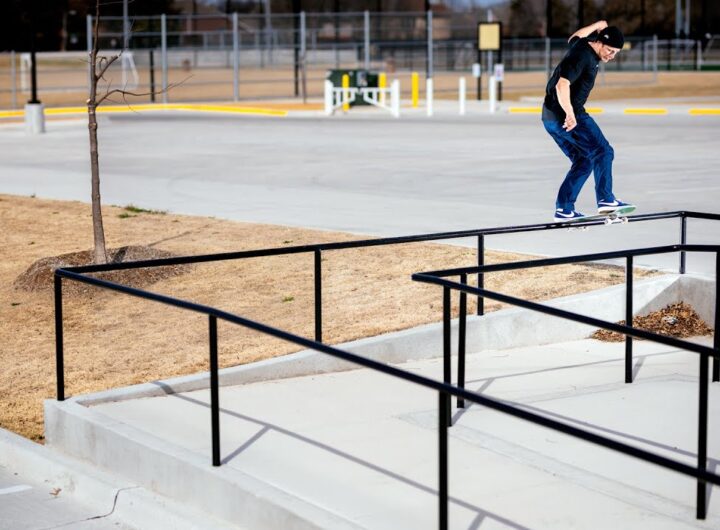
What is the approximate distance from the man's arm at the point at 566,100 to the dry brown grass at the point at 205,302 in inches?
51.6

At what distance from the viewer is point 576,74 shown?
10656 mm

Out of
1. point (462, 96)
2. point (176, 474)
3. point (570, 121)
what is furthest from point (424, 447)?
point (462, 96)

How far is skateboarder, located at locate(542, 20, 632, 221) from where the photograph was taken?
10.6m

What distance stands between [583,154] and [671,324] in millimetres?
1681

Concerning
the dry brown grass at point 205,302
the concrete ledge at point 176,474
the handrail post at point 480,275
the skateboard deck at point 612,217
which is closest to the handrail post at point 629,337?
the handrail post at point 480,275

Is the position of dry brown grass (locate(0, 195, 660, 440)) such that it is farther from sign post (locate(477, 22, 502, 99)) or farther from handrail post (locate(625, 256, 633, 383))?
sign post (locate(477, 22, 502, 99))

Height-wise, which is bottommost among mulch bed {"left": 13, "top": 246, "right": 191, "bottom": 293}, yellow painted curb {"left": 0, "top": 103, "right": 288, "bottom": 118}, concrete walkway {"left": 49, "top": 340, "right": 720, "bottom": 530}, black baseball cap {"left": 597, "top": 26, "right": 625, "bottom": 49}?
concrete walkway {"left": 49, "top": 340, "right": 720, "bottom": 530}

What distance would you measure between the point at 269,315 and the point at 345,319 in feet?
2.16

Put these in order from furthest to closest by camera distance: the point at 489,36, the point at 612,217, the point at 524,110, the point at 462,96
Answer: the point at 489,36 → the point at 524,110 → the point at 462,96 → the point at 612,217

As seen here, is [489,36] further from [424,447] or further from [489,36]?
[424,447]

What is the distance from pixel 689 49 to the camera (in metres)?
75.4

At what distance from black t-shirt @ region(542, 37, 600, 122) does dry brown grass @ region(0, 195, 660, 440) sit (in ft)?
4.60

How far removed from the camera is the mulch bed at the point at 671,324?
406 inches

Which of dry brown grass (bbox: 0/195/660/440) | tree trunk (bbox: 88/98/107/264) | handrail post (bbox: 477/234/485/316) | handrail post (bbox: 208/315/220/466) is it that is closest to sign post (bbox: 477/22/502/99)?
dry brown grass (bbox: 0/195/660/440)
